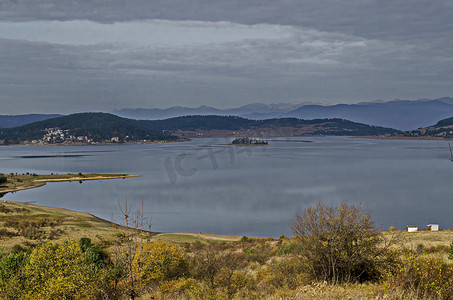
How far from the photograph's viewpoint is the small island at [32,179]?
61750 mm

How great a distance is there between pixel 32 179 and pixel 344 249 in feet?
241

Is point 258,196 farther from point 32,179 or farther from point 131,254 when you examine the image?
point 32,179

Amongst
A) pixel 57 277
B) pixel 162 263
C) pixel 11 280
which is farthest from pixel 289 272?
pixel 11 280

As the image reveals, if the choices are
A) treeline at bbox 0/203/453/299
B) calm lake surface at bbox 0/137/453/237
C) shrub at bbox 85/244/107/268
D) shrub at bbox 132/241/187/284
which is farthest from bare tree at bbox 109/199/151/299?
calm lake surface at bbox 0/137/453/237

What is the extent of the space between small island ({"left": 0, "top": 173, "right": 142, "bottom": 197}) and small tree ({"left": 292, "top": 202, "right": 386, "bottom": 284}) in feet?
195

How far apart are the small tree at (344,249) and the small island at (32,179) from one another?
195 feet

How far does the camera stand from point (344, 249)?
34.0 feet

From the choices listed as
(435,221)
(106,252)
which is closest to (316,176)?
(435,221)

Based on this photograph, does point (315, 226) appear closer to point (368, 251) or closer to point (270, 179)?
point (368, 251)

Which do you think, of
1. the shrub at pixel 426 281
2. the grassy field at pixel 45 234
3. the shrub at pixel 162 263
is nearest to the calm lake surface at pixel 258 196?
the grassy field at pixel 45 234

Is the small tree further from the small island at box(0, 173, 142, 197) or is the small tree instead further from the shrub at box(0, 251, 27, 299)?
the small island at box(0, 173, 142, 197)

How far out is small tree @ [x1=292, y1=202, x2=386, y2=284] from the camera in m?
10.2

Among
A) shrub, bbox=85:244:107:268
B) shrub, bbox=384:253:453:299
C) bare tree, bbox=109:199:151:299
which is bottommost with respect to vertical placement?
shrub, bbox=85:244:107:268

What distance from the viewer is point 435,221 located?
35.5 meters
